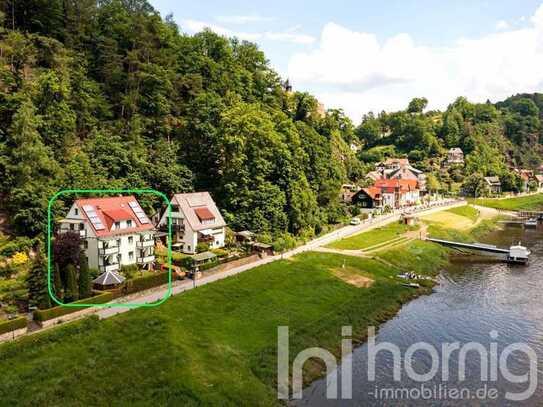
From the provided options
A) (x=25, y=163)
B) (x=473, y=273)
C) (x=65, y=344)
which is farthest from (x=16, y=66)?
(x=473, y=273)

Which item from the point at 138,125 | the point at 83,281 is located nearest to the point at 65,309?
the point at 83,281

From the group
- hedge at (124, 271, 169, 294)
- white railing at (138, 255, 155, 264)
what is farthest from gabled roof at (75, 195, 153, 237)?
hedge at (124, 271, 169, 294)

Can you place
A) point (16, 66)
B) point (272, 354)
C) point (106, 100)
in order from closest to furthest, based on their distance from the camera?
point (272, 354) → point (16, 66) → point (106, 100)

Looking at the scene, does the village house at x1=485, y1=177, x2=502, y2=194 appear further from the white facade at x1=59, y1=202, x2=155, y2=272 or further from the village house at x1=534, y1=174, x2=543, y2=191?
the white facade at x1=59, y1=202, x2=155, y2=272

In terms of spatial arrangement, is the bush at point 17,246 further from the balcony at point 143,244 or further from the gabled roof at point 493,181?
the gabled roof at point 493,181

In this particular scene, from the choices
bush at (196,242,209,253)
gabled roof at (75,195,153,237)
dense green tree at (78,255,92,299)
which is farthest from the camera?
bush at (196,242,209,253)

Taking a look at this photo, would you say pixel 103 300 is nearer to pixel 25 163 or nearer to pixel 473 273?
pixel 25 163
